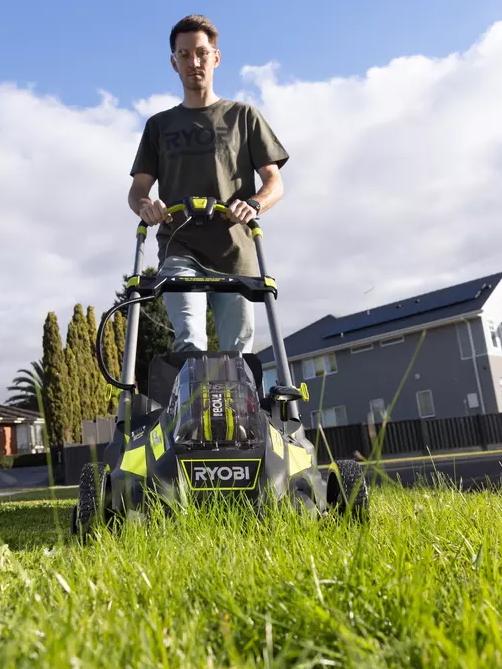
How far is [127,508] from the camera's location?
2.69 metres

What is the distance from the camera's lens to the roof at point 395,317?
112 feet

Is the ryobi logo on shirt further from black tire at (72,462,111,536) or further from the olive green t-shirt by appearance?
the olive green t-shirt

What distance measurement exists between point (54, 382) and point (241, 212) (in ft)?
101

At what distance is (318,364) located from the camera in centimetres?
3881

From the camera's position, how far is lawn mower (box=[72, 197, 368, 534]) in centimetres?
260

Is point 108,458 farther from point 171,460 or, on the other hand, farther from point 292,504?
point 292,504

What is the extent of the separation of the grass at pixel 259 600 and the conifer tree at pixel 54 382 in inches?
1228

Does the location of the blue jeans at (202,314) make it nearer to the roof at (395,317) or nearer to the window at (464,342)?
the roof at (395,317)

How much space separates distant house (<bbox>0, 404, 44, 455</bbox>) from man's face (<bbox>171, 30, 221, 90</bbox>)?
151ft

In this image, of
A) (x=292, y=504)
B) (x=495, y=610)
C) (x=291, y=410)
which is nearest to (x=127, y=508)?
(x=292, y=504)

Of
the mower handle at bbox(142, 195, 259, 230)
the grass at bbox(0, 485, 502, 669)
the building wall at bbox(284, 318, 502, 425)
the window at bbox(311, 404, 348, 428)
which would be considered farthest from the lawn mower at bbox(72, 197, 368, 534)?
the window at bbox(311, 404, 348, 428)

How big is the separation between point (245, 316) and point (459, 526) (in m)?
1.64

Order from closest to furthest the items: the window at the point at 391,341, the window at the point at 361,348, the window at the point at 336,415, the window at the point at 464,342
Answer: the window at the point at 464,342 → the window at the point at 391,341 → the window at the point at 361,348 → the window at the point at 336,415

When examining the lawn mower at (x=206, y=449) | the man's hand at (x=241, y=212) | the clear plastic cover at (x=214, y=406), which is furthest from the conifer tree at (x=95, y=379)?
the clear plastic cover at (x=214, y=406)
